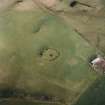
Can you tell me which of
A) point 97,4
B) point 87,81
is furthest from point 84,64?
point 97,4

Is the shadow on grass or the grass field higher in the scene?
the grass field

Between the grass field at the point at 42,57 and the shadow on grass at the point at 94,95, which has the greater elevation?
the grass field at the point at 42,57

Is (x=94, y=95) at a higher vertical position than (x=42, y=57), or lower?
lower

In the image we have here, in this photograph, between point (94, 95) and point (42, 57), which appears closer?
point (94, 95)
